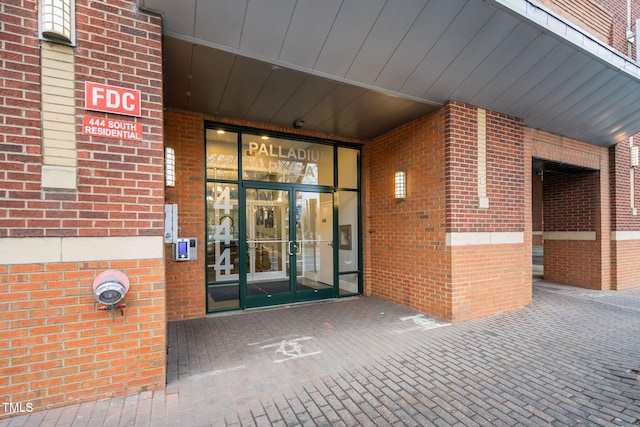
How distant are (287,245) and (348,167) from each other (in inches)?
84.5

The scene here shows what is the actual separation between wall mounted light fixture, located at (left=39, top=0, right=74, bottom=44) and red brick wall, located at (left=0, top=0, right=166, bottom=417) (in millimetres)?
76

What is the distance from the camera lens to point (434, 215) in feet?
15.7

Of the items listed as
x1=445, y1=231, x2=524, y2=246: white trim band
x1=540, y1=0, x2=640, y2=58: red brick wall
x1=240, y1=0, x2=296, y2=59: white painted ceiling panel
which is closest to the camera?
x1=240, y1=0, x2=296, y2=59: white painted ceiling panel

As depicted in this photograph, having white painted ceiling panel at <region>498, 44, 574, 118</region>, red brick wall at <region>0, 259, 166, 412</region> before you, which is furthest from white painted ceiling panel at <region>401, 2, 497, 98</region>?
red brick wall at <region>0, 259, 166, 412</region>

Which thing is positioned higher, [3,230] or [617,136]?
[617,136]

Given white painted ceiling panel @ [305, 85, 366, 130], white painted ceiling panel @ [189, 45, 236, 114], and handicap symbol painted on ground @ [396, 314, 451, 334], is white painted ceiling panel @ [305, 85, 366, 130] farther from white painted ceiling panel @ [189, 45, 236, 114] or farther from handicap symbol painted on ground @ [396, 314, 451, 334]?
handicap symbol painted on ground @ [396, 314, 451, 334]

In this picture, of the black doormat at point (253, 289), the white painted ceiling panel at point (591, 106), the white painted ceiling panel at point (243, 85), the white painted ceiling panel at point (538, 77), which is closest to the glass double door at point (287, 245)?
the black doormat at point (253, 289)

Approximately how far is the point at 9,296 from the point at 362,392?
3.02 metres

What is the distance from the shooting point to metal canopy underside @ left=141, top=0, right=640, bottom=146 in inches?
121

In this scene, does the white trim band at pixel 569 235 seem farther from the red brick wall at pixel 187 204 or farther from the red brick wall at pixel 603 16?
the red brick wall at pixel 187 204

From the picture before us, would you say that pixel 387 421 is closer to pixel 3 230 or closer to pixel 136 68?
pixel 3 230

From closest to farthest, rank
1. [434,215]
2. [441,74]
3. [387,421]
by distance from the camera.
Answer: [387,421], [441,74], [434,215]

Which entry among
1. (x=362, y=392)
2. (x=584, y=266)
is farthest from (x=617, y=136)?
(x=362, y=392)

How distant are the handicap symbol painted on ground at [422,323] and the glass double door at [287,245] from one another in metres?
1.75
